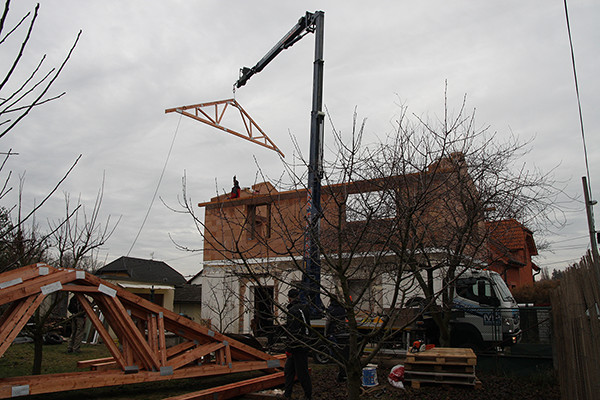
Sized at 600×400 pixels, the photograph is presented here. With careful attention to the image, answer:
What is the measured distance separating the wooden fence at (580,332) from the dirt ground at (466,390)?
5.19ft

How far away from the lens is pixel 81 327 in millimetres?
16766

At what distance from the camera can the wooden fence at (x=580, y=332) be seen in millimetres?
5180

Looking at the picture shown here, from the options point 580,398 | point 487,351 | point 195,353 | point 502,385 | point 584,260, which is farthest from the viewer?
point 487,351

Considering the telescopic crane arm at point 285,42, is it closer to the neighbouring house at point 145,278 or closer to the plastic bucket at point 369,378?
the plastic bucket at point 369,378

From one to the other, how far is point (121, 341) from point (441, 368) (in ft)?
19.0

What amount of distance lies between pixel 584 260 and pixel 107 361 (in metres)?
8.80

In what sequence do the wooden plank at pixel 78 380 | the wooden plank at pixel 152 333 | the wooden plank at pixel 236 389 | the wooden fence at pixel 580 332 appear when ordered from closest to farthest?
the wooden fence at pixel 580 332, the wooden plank at pixel 78 380, the wooden plank at pixel 236 389, the wooden plank at pixel 152 333

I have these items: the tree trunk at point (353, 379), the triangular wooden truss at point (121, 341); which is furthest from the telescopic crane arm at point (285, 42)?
the tree trunk at point (353, 379)

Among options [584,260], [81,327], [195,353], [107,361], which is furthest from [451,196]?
[81,327]

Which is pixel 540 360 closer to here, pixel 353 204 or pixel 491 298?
pixel 491 298

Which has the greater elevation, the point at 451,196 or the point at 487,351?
the point at 451,196

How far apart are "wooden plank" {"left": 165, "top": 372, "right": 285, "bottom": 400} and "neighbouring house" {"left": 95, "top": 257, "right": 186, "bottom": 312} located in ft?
56.7

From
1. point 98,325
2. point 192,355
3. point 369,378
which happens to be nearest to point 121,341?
point 98,325

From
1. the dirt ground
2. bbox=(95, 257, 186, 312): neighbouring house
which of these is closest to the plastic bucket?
the dirt ground
